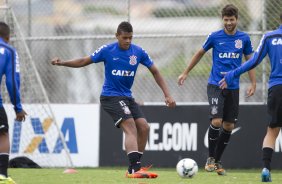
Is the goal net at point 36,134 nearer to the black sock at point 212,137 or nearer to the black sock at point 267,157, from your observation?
the black sock at point 212,137

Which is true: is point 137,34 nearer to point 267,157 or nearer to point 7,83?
point 267,157

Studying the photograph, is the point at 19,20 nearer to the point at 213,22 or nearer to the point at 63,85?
the point at 63,85

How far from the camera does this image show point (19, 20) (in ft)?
54.1

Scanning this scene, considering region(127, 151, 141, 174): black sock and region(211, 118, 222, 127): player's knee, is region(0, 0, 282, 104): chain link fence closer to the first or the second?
region(211, 118, 222, 127): player's knee

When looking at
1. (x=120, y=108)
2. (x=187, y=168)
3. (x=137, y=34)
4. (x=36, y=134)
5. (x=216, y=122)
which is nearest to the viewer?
(x=187, y=168)

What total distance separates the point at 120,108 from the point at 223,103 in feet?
6.16

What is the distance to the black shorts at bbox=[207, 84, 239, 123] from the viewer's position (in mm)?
A: 11930

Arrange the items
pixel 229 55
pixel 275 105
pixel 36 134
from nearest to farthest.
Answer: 1. pixel 275 105
2. pixel 229 55
3. pixel 36 134

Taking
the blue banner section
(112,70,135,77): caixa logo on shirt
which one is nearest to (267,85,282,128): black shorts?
(112,70,135,77): caixa logo on shirt

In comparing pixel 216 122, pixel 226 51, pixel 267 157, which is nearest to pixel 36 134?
pixel 216 122

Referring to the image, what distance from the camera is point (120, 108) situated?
1088 centimetres

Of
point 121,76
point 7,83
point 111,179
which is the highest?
point 121,76

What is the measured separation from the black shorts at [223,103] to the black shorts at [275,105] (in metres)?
2.12

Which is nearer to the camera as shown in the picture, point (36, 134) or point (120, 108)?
point (120, 108)
